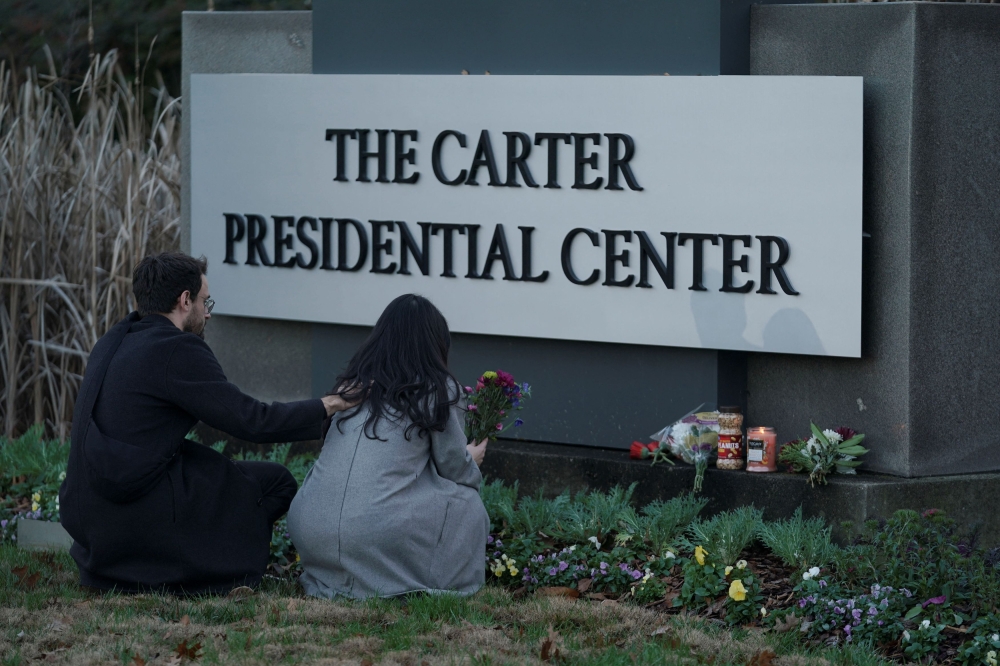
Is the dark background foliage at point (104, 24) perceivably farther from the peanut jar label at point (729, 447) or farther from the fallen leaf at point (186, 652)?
the fallen leaf at point (186, 652)

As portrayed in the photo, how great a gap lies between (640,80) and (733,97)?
0.45 m

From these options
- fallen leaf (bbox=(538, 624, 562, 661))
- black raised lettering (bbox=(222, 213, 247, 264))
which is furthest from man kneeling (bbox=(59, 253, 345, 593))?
black raised lettering (bbox=(222, 213, 247, 264))

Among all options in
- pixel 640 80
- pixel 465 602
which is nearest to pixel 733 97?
pixel 640 80

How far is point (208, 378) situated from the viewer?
4812 millimetres

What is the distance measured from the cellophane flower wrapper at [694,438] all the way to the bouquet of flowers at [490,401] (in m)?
0.82

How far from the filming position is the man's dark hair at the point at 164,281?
16.1ft

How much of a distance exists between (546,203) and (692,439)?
1.30 meters

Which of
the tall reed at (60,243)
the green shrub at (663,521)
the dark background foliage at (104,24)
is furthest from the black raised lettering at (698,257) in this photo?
the dark background foliage at (104,24)

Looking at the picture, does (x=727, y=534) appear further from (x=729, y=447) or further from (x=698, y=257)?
(x=698, y=257)

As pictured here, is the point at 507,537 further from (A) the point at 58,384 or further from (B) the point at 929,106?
(A) the point at 58,384

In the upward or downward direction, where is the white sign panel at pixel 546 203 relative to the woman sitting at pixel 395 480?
upward

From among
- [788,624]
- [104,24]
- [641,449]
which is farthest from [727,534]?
[104,24]

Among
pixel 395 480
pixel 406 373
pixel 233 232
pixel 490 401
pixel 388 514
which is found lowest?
pixel 388 514

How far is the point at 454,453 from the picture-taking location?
4887mm
